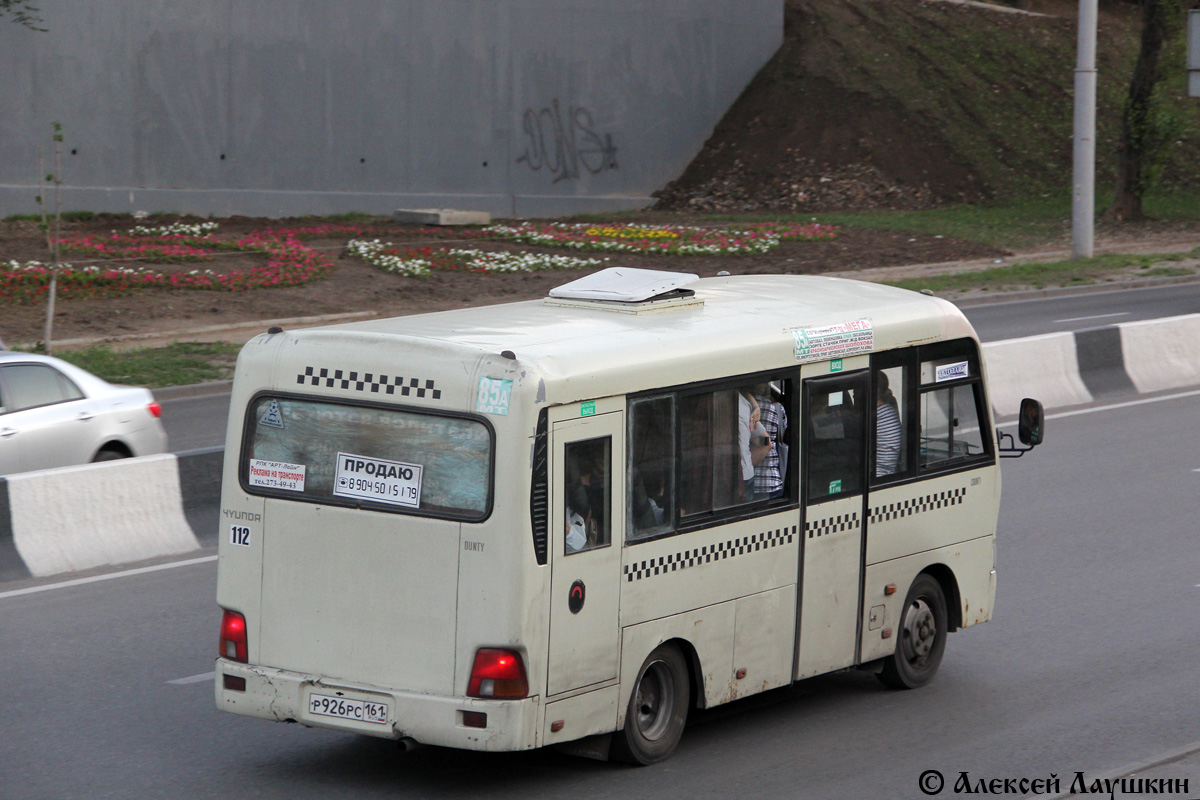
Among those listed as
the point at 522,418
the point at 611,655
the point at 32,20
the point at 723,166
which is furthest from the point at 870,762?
the point at 723,166

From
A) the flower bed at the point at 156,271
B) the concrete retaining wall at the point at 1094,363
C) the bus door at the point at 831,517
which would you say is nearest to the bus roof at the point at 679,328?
the bus door at the point at 831,517

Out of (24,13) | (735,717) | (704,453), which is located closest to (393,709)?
(704,453)

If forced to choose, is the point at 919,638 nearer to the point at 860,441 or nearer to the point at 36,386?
the point at 860,441

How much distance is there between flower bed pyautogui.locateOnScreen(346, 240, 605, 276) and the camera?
30.4 metres

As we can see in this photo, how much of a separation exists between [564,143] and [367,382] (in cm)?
3859

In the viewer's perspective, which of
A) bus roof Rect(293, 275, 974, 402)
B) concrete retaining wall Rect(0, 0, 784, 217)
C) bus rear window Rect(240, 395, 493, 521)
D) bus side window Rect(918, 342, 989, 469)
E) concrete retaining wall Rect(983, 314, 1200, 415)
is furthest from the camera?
concrete retaining wall Rect(0, 0, 784, 217)

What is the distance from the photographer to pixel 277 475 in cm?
681

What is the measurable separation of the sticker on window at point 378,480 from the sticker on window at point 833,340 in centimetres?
218

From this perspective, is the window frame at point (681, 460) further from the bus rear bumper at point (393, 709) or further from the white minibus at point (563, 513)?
the bus rear bumper at point (393, 709)

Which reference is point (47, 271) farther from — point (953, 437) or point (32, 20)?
point (953, 437)

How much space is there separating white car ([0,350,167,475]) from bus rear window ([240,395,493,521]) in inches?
243

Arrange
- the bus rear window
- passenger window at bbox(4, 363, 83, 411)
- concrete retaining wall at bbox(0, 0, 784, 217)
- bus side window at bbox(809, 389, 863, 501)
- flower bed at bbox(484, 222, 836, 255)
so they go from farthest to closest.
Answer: concrete retaining wall at bbox(0, 0, 784, 217) < flower bed at bbox(484, 222, 836, 255) < passenger window at bbox(4, 363, 83, 411) < bus side window at bbox(809, 389, 863, 501) < the bus rear window

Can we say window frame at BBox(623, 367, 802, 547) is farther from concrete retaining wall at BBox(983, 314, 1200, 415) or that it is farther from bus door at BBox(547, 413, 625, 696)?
concrete retaining wall at BBox(983, 314, 1200, 415)

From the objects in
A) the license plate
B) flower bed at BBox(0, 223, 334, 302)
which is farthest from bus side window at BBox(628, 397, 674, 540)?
flower bed at BBox(0, 223, 334, 302)
